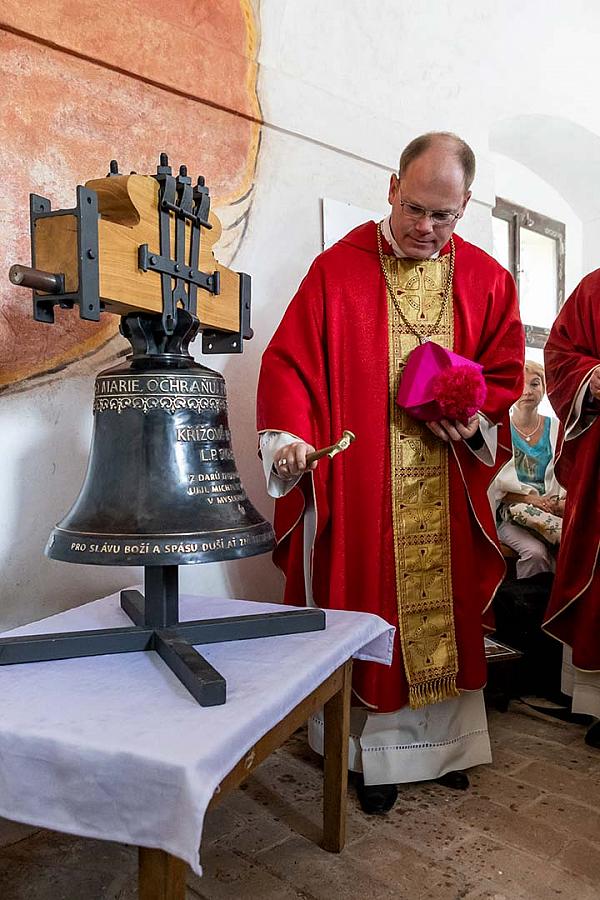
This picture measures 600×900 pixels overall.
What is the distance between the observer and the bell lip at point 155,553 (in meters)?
1.57

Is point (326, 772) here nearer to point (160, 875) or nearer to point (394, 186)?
point (160, 875)

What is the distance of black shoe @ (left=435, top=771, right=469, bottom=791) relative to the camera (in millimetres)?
2605

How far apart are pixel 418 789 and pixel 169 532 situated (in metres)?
1.53

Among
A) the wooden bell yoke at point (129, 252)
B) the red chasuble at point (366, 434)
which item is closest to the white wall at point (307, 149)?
the red chasuble at point (366, 434)

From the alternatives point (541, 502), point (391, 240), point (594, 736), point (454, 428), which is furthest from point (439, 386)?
point (541, 502)

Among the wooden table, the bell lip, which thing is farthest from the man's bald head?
the wooden table

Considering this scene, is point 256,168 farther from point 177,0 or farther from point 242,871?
point 242,871

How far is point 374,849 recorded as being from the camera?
7.28ft

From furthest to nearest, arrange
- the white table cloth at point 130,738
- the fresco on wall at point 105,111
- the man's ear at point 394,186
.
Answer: the man's ear at point 394,186 < the fresco on wall at point 105,111 < the white table cloth at point 130,738

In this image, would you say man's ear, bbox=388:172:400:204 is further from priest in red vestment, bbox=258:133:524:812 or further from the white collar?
the white collar

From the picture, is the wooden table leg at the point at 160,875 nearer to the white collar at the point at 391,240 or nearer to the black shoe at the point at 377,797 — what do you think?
the black shoe at the point at 377,797

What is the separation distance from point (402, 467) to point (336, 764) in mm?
929

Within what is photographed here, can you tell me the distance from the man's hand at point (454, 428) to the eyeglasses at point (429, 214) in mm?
606

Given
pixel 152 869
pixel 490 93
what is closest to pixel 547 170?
pixel 490 93
